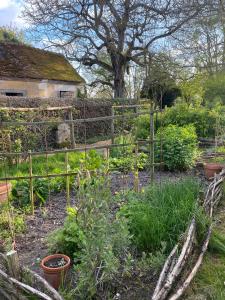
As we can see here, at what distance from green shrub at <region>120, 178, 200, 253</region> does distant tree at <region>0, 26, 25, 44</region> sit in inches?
775

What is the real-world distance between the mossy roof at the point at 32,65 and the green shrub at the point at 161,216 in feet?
36.0

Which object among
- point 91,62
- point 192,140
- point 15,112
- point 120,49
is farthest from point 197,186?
point 91,62

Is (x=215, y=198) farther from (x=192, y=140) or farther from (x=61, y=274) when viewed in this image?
(x=192, y=140)

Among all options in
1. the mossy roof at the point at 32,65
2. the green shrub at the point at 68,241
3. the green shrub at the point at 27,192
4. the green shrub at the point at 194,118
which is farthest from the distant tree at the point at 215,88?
the green shrub at the point at 68,241

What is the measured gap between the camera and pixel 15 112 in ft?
29.2

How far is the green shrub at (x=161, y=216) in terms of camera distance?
3201mm

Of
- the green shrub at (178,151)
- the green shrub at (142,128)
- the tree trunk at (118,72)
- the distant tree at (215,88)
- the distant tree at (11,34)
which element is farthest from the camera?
the distant tree at (11,34)

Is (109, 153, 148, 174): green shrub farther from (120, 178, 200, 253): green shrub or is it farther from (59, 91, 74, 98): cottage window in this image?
(59, 91, 74, 98): cottage window

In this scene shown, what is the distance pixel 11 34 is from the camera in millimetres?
23031

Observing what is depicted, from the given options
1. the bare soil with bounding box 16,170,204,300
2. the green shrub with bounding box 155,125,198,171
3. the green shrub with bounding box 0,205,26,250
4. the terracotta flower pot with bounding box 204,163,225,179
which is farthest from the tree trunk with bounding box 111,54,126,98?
the green shrub with bounding box 0,205,26,250

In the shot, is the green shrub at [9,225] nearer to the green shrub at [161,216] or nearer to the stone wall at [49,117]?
the green shrub at [161,216]

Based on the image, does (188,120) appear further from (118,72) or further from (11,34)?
(11,34)

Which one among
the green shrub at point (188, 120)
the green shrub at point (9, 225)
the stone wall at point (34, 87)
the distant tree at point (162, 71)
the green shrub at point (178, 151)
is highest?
the distant tree at point (162, 71)

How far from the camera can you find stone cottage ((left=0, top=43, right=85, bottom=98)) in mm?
13289
